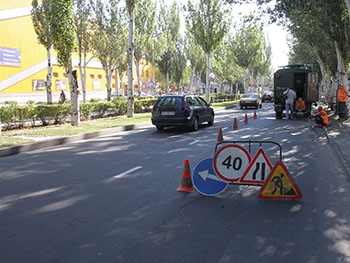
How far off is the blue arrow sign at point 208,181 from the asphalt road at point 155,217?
0.48 feet

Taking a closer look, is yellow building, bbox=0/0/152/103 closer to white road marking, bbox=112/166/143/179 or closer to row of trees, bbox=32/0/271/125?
row of trees, bbox=32/0/271/125

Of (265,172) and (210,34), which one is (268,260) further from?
(210,34)

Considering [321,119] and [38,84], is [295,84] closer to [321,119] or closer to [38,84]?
[321,119]

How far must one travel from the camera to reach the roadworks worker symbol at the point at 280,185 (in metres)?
5.38

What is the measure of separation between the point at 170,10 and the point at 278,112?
2883cm

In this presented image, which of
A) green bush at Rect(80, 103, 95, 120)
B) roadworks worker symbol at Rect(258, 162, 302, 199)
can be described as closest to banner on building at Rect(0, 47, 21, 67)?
green bush at Rect(80, 103, 95, 120)

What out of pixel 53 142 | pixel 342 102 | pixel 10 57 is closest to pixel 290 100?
pixel 342 102

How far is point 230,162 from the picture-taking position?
18.6 feet

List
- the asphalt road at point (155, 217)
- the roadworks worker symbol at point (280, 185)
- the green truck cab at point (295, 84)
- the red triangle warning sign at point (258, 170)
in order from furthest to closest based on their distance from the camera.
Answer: the green truck cab at point (295, 84) < the red triangle warning sign at point (258, 170) < the roadworks worker symbol at point (280, 185) < the asphalt road at point (155, 217)

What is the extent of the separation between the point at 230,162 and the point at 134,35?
31.5 metres

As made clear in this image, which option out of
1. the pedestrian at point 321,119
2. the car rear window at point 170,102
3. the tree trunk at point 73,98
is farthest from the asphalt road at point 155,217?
the pedestrian at point 321,119

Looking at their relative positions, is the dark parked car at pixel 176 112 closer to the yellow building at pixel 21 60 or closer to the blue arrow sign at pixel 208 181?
the blue arrow sign at pixel 208 181

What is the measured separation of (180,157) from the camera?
Answer: 29.5 feet

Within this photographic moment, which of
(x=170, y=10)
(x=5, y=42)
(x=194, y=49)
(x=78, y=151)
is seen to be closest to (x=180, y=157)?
(x=78, y=151)
